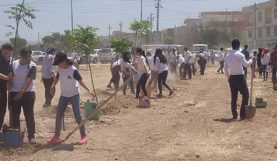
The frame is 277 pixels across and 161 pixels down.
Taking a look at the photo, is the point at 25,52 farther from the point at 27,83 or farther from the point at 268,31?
the point at 268,31

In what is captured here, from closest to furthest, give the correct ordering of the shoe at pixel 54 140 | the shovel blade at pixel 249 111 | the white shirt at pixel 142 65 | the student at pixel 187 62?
1. the shoe at pixel 54 140
2. the shovel blade at pixel 249 111
3. the white shirt at pixel 142 65
4. the student at pixel 187 62

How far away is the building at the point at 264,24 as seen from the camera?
87562mm

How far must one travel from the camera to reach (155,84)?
795 inches

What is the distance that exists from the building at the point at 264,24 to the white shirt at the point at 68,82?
3104 inches

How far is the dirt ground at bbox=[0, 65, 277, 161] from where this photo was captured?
8805 mm

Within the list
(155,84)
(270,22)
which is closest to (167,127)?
(155,84)

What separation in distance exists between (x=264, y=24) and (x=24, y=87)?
85.0 m

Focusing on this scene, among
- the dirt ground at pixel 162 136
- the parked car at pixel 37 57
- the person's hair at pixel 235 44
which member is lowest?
the dirt ground at pixel 162 136

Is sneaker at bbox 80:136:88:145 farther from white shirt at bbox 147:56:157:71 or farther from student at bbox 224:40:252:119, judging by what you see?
white shirt at bbox 147:56:157:71

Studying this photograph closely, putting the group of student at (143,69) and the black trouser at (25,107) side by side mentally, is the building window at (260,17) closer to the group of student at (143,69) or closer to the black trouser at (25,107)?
the group of student at (143,69)

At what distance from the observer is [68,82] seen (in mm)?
9781

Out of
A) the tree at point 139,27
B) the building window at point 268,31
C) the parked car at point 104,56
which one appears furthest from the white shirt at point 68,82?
the building window at point 268,31

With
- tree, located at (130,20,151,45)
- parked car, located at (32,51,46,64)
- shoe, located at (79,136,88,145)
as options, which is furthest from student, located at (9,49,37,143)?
parked car, located at (32,51,46,64)

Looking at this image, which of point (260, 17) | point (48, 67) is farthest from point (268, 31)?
point (48, 67)
